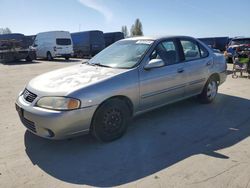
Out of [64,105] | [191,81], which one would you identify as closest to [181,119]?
[191,81]

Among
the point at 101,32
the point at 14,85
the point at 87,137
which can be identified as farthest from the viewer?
the point at 101,32

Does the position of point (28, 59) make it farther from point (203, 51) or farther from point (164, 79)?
point (164, 79)

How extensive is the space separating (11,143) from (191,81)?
3.56m

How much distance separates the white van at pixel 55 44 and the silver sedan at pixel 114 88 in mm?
17157

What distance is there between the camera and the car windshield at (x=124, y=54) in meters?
4.72

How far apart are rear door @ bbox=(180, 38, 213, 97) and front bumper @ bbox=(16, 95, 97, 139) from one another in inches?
97.0

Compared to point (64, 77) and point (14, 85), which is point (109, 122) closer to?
point (64, 77)

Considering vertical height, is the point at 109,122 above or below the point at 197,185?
above

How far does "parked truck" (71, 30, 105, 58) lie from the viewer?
24766 mm

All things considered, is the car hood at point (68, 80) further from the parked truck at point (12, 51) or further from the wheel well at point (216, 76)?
the parked truck at point (12, 51)

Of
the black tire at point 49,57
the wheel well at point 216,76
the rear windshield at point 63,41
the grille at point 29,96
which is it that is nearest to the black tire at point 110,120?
the grille at point 29,96

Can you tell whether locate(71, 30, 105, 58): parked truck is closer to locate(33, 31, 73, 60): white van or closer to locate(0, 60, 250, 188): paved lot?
locate(33, 31, 73, 60): white van

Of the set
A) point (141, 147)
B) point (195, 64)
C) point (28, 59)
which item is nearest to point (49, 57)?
point (28, 59)

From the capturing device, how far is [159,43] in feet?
16.6
